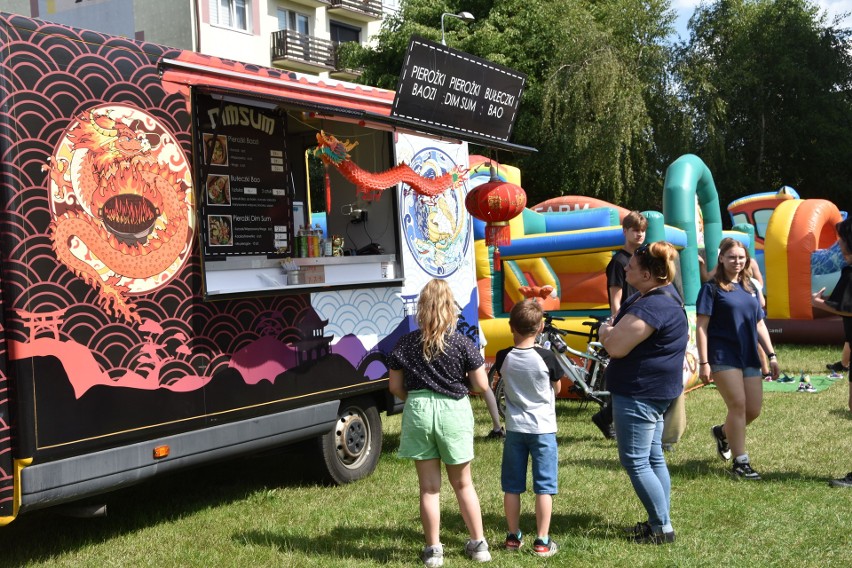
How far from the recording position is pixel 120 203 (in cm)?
478

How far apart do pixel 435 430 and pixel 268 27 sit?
30.9 m

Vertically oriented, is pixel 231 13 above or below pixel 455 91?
above

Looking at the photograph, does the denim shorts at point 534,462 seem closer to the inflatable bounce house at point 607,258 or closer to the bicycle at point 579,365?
the bicycle at point 579,365

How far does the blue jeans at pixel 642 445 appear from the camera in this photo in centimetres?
473

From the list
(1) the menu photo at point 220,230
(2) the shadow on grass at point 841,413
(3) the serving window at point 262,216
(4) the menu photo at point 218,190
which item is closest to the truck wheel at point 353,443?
(3) the serving window at point 262,216

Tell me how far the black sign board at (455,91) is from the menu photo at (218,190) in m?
1.43

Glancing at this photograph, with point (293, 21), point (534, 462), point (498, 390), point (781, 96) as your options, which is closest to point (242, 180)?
point (534, 462)

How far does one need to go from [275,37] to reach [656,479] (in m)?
30.7

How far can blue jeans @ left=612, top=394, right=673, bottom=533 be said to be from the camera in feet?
15.5

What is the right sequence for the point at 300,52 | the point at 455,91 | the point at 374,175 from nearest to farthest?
the point at 374,175 < the point at 455,91 < the point at 300,52

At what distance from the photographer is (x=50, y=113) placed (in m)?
4.42

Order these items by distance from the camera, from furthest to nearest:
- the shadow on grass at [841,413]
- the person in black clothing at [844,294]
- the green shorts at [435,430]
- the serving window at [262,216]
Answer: the shadow on grass at [841,413] < the person in black clothing at [844,294] < the serving window at [262,216] < the green shorts at [435,430]

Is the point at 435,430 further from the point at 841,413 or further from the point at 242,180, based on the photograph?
the point at 841,413

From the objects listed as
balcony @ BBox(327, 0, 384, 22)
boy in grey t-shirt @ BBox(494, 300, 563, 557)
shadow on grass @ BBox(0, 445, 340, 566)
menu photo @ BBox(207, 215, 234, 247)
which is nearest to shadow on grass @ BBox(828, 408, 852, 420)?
boy in grey t-shirt @ BBox(494, 300, 563, 557)
